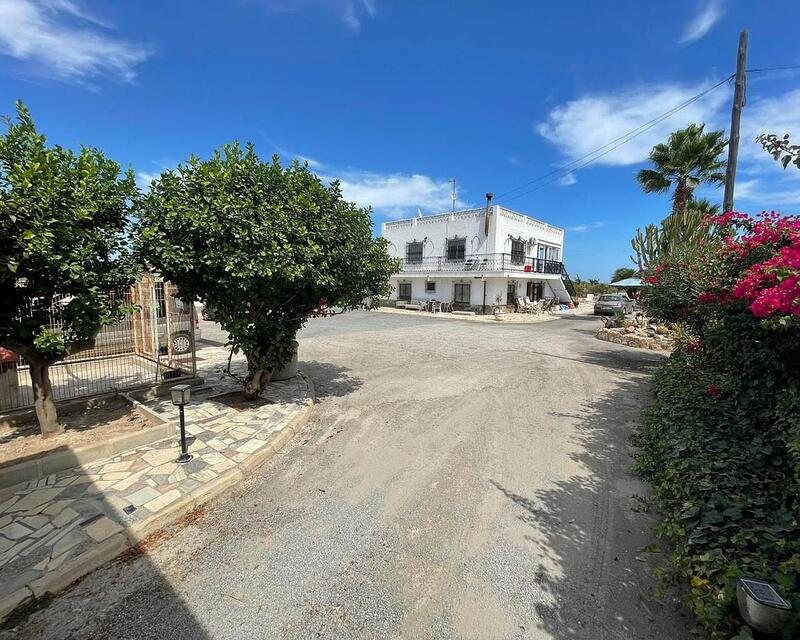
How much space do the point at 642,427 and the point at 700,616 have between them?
392 centimetres

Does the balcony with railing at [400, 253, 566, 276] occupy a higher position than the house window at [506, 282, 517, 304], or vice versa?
the balcony with railing at [400, 253, 566, 276]

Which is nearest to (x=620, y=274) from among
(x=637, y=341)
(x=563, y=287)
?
(x=563, y=287)

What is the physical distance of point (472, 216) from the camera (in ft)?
82.4

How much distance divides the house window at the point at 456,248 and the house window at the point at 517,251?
3.44 metres

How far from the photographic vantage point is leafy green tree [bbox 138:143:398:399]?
441 cm

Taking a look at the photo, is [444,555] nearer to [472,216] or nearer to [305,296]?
[305,296]

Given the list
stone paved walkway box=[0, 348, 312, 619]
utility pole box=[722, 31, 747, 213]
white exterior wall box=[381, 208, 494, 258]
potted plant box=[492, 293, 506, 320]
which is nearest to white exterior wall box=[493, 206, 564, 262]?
white exterior wall box=[381, 208, 494, 258]

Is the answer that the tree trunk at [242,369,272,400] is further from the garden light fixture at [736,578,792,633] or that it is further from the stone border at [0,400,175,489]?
the garden light fixture at [736,578,792,633]

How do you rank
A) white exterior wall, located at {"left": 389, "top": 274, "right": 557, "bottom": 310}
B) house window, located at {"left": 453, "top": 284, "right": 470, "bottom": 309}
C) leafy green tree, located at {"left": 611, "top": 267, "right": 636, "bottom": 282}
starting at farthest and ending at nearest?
leafy green tree, located at {"left": 611, "top": 267, "right": 636, "bottom": 282} → house window, located at {"left": 453, "top": 284, "right": 470, "bottom": 309} → white exterior wall, located at {"left": 389, "top": 274, "right": 557, "bottom": 310}

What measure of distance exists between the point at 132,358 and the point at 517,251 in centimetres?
2371

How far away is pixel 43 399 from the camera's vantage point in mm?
Result: 4461

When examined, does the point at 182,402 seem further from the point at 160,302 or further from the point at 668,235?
the point at 668,235

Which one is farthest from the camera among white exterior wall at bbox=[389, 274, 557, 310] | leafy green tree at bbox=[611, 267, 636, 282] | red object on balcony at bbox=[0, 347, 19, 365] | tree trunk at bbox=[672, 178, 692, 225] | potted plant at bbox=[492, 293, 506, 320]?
leafy green tree at bbox=[611, 267, 636, 282]

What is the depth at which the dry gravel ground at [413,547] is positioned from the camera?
227cm
